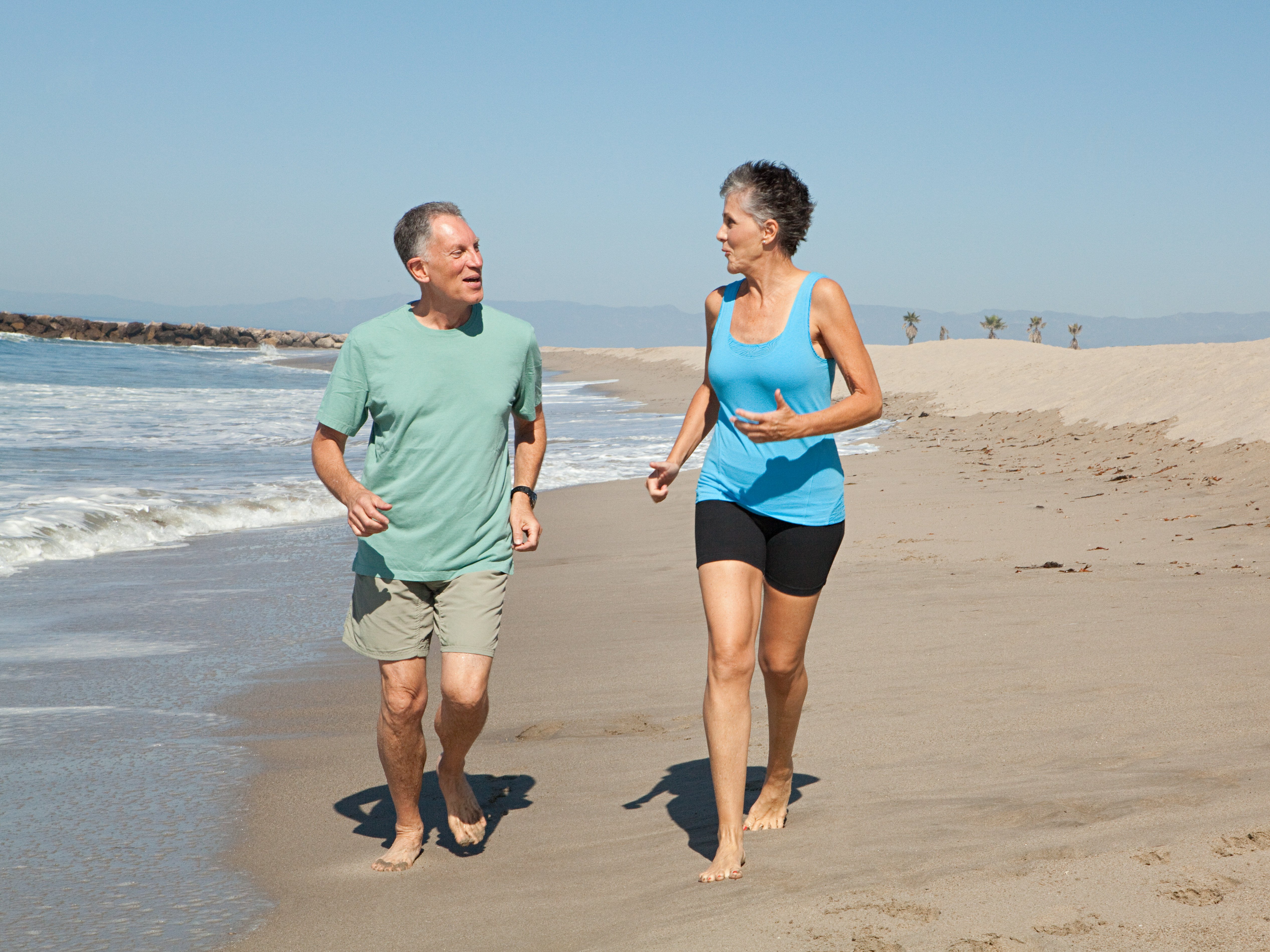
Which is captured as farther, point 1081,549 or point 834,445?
point 1081,549

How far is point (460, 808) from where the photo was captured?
338 cm

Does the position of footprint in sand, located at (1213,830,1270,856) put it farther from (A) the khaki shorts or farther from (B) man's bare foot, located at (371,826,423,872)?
(B) man's bare foot, located at (371,826,423,872)

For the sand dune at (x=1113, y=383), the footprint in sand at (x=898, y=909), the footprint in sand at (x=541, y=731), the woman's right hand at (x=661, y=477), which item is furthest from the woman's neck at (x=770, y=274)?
the sand dune at (x=1113, y=383)

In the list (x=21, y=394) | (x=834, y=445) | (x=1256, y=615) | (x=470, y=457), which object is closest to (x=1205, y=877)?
(x=834, y=445)

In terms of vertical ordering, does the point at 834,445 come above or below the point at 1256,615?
above

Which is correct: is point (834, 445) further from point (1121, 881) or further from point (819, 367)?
point (1121, 881)

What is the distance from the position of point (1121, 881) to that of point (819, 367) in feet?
5.00

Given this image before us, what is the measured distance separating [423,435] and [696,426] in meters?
0.84

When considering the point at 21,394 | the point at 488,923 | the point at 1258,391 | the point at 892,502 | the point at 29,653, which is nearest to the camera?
the point at 488,923

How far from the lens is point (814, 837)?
3119 millimetres

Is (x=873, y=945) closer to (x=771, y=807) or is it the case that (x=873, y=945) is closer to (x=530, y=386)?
(x=771, y=807)

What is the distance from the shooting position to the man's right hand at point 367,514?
3018 millimetres

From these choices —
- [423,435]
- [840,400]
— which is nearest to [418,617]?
[423,435]

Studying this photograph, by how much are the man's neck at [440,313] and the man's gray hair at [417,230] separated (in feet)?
0.38
